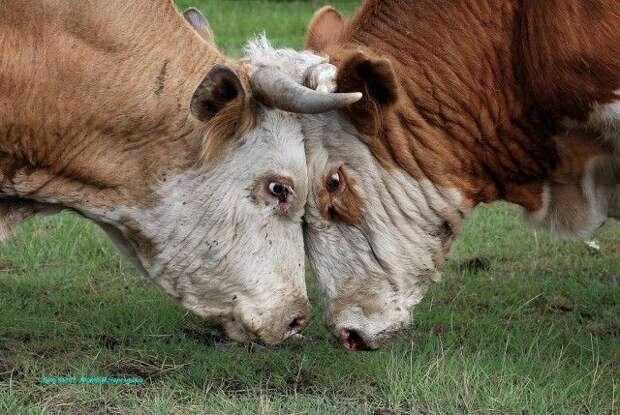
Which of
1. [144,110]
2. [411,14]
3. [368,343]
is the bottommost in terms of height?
[368,343]

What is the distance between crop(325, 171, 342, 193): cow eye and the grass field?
0.98 metres

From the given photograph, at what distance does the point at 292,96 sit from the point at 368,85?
18.3 inches

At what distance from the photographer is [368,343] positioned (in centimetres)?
663

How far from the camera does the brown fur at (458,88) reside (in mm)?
6262

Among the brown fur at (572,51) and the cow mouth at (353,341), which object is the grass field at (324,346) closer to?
the cow mouth at (353,341)

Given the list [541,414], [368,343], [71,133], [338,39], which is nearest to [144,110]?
[71,133]

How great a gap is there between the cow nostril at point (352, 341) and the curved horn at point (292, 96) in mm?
1409

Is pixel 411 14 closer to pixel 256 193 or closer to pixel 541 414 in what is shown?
pixel 256 193

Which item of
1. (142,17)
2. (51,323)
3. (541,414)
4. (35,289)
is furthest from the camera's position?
(35,289)

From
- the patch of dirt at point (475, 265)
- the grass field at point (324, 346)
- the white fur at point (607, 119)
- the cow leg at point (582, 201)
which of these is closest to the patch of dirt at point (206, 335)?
the grass field at point (324, 346)

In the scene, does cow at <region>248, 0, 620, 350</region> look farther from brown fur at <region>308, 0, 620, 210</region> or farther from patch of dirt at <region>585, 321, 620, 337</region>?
patch of dirt at <region>585, 321, 620, 337</region>

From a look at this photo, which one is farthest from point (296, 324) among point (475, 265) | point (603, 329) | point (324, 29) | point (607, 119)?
point (475, 265)

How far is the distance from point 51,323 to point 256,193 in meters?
1.71

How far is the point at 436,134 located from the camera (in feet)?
21.3
